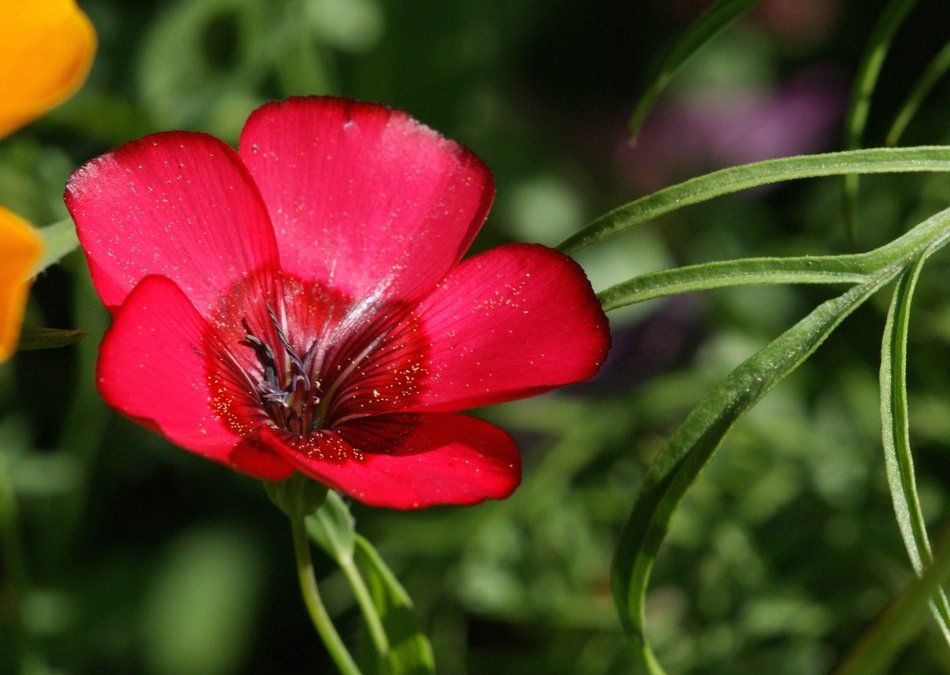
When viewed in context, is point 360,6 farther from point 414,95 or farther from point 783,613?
point 783,613

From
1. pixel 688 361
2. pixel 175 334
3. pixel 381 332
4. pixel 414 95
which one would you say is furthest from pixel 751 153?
pixel 175 334

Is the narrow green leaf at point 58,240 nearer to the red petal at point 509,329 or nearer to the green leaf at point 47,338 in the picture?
the green leaf at point 47,338

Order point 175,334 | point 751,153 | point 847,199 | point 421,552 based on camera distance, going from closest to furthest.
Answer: point 175,334
point 847,199
point 421,552
point 751,153

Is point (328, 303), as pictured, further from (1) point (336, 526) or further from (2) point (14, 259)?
(2) point (14, 259)

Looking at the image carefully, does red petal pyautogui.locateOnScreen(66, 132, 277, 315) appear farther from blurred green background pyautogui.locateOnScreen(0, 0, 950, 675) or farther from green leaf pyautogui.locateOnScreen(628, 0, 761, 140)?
blurred green background pyautogui.locateOnScreen(0, 0, 950, 675)

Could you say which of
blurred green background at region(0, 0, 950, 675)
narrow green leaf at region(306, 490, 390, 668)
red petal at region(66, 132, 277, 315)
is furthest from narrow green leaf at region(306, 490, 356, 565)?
blurred green background at region(0, 0, 950, 675)

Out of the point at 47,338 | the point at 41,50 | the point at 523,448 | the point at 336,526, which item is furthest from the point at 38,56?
the point at 523,448

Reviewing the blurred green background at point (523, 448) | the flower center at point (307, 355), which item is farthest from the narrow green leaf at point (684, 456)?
the blurred green background at point (523, 448)
